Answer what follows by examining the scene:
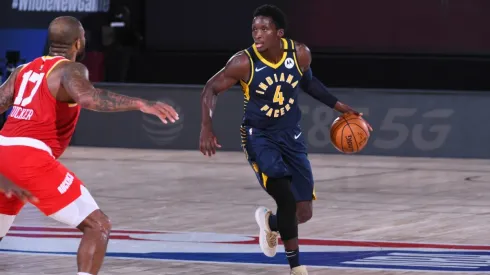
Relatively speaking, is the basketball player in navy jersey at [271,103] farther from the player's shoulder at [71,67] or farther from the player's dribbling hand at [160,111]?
the player's dribbling hand at [160,111]

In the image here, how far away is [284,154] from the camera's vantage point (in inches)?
370

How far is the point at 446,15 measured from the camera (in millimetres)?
20594

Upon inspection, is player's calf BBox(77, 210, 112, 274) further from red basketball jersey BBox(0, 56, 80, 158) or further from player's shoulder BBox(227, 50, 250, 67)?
player's shoulder BBox(227, 50, 250, 67)

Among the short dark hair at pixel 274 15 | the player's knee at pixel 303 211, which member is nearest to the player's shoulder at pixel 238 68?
the short dark hair at pixel 274 15

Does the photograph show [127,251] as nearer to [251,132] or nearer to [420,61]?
[251,132]

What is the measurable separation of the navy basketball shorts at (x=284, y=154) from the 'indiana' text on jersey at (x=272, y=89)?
0.07 meters

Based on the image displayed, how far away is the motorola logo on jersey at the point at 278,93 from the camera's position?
9.36 meters

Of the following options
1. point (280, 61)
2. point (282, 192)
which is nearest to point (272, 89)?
point (280, 61)

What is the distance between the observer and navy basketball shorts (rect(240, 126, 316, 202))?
367 inches

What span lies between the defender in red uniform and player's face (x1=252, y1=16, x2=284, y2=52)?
76.8 inches

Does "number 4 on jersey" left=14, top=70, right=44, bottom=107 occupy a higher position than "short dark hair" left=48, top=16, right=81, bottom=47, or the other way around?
"short dark hair" left=48, top=16, right=81, bottom=47

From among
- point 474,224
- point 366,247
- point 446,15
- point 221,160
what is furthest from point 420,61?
point 366,247

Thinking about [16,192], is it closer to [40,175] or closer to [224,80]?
[40,175]

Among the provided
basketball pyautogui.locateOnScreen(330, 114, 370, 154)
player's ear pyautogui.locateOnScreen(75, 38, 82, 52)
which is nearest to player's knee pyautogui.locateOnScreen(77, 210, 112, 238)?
player's ear pyautogui.locateOnScreen(75, 38, 82, 52)
